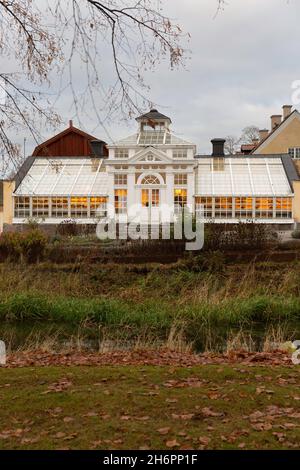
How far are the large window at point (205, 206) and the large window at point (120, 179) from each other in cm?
475

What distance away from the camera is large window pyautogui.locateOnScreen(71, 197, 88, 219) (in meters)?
35.0

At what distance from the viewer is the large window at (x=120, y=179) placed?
117 ft

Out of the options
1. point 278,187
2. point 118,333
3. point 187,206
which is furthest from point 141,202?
point 118,333

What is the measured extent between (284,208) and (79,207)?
1247cm

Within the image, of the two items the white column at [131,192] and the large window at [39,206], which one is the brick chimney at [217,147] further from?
the large window at [39,206]

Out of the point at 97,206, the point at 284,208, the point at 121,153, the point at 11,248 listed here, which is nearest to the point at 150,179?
the point at 121,153

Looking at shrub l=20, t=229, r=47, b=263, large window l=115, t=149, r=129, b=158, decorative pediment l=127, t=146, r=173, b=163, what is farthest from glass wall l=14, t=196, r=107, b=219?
shrub l=20, t=229, r=47, b=263

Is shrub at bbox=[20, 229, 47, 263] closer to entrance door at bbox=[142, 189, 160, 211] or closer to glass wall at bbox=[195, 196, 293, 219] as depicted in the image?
entrance door at bbox=[142, 189, 160, 211]

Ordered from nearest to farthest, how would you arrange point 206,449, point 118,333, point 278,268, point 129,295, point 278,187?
1. point 206,449
2. point 118,333
3. point 129,295
4. point 278,268
5. point 278,187

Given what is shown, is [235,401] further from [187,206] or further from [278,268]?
[187,206]

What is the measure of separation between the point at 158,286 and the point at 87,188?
62.3 feet

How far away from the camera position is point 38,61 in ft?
22.4

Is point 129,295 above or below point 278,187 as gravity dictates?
below

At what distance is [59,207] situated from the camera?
35031 mm
